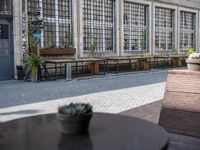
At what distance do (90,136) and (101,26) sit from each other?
542 inches

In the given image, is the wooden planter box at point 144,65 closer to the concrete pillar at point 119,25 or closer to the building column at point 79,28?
the concrete pillar at point 119,25

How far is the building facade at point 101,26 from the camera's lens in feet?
38.9

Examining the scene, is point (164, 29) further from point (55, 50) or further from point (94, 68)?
point (55, 50)

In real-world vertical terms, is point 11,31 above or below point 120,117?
above

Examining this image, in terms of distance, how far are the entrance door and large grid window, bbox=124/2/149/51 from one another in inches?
269

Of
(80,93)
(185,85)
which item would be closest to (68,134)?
(185,85)

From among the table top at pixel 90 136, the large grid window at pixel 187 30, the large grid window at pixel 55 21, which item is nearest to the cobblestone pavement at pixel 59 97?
the large grid window at pixel 55 21

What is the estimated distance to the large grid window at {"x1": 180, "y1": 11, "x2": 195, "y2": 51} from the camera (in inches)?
848

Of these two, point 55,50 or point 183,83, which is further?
point 55,50

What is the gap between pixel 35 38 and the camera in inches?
484

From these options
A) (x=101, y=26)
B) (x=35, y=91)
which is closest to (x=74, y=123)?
(x=35, y=91)

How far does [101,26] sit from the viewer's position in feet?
51.2

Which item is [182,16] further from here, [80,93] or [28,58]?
[80,93]

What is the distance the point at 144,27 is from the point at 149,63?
2.41m
